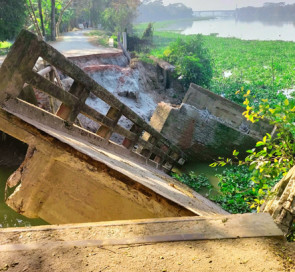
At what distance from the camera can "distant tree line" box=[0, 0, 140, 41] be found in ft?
44.7

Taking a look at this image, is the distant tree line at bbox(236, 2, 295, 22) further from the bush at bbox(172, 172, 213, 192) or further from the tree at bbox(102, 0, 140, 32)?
the bush at bbox(172, 172, 213, 192)

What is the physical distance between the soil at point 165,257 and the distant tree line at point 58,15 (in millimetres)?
14253

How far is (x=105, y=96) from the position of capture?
145 inches

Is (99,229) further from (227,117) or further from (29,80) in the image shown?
(227,117)

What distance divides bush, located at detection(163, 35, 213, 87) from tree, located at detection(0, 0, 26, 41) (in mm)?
7823

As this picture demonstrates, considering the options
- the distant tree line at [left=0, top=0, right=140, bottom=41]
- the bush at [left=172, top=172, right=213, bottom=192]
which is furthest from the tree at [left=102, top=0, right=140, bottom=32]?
the bush at [left=172, top=172, right=213, bottom=192]

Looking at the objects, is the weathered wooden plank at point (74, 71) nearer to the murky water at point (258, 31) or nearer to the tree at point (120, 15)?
the tree at point (120, 15)

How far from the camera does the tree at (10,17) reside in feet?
43.2

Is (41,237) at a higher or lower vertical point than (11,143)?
higher

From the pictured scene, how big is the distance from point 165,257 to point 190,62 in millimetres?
13966

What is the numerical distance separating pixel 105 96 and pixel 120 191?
153cm

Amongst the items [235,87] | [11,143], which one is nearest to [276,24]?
[235,87]

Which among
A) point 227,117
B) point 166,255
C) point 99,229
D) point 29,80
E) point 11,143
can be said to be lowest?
point 11,143

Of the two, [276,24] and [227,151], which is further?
[276,24]
